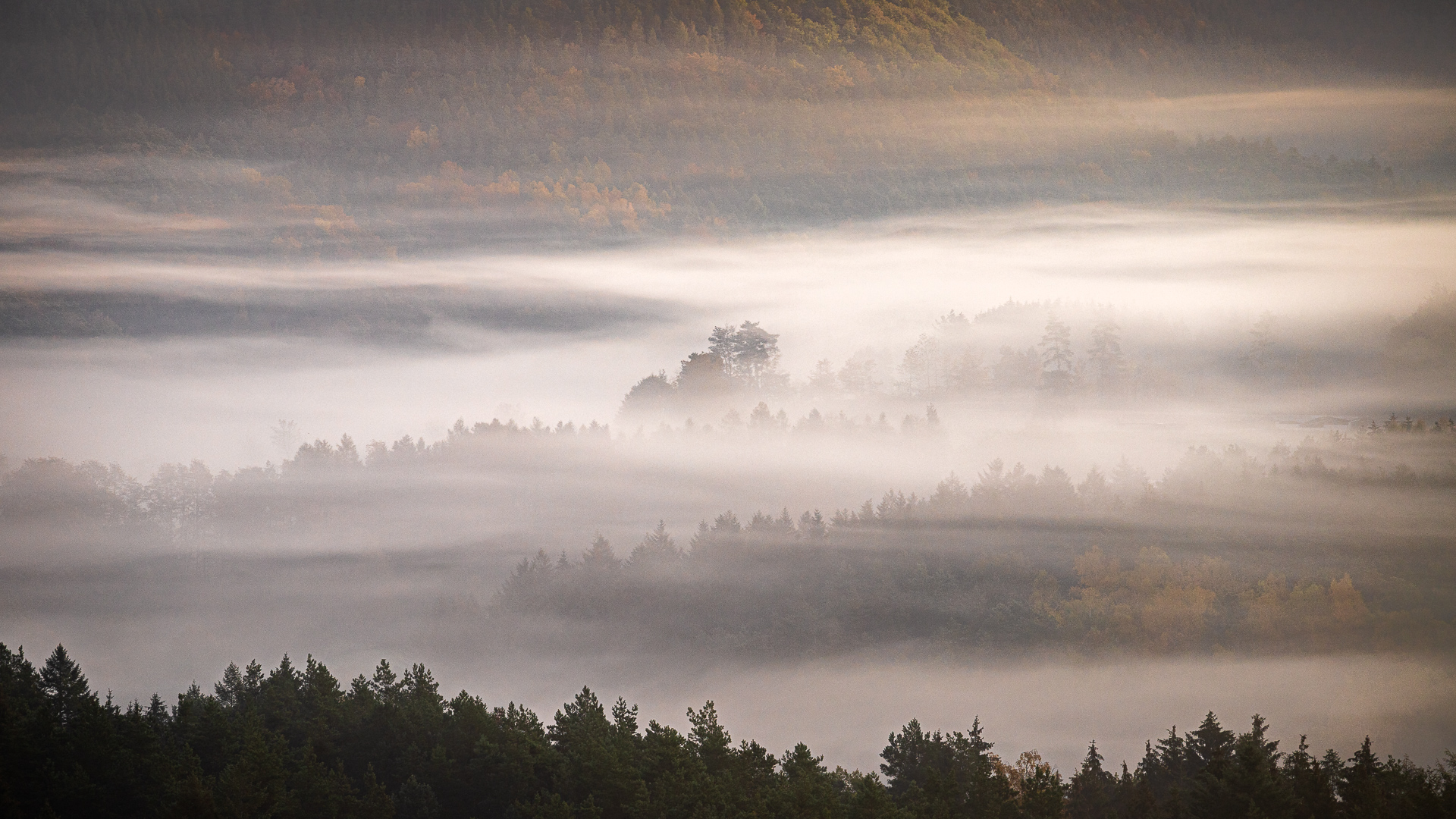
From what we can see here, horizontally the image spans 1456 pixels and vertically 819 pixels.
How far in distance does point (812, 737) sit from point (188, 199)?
146736 millimetres

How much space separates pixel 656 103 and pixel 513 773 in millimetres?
A: 133863

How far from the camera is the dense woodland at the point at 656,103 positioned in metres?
158

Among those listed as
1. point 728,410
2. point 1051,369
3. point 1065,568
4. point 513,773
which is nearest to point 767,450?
point 728,410

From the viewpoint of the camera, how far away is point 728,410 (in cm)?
10025

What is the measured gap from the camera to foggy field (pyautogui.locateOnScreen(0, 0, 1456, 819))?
1501 inches

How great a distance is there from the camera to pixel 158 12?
6393 inches

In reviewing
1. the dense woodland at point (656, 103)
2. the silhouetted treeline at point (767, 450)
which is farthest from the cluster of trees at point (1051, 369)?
the dense woodland at point (656, 103)

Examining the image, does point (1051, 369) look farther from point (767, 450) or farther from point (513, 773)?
point (513, 773)

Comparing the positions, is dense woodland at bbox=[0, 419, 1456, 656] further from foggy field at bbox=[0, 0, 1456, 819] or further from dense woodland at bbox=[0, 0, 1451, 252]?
dense woodland at bbox=[0, 0, 1451, 252]

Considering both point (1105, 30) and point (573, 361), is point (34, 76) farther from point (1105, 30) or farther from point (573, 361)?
point (1105, 30)

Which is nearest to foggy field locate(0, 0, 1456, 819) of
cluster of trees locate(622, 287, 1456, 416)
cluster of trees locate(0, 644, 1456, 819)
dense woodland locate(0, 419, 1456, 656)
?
cluster of trees locate(0, 644, 1456, 819)

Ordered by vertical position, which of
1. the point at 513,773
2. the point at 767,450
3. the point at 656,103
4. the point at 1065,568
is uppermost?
the point at 656,103

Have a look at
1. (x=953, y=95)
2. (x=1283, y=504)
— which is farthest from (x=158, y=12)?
(x=1283, y=504)

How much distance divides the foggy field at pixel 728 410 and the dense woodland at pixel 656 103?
83cm
